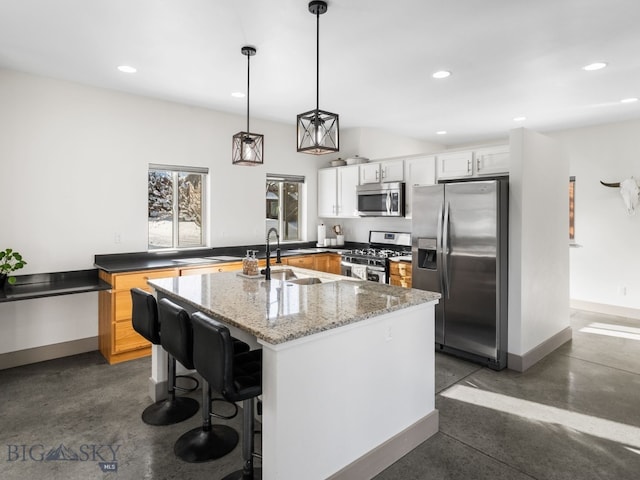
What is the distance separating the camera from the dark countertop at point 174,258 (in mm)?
3906

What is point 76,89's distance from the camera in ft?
12.9

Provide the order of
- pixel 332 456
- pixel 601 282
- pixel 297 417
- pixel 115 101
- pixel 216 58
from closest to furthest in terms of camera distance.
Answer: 1. pixel 297 417
2. pixel 332 456
3. pixel 216 58
4. pixel 115 101
5. pixel 601 282

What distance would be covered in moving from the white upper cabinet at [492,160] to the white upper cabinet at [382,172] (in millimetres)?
1105

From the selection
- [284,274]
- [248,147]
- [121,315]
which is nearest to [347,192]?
[284,274]

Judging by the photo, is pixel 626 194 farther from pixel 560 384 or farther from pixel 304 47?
pixel 304 47

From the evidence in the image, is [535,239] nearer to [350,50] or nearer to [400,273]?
[400,273]


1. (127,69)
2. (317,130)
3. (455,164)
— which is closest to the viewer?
(317,130)

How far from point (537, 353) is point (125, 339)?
3966mm

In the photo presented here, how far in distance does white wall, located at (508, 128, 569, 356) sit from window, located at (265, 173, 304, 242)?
125 inches

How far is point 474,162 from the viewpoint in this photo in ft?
14.1

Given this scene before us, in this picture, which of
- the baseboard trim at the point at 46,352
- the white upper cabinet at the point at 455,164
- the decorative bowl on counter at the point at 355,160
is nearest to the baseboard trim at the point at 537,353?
the white upper cabinet at the point at 455,164

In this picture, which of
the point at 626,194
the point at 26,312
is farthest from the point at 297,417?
the point at 626,194

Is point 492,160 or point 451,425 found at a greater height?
point 492,160

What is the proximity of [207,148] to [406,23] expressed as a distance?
117 inches
